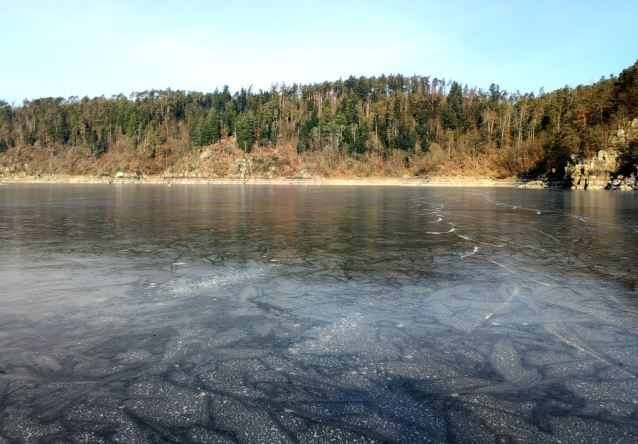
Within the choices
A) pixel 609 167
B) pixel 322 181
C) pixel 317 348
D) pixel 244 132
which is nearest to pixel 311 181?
pixel 322 181

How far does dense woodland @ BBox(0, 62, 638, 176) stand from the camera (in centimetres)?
9700

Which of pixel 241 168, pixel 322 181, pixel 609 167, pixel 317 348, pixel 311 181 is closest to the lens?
pixel 317 348

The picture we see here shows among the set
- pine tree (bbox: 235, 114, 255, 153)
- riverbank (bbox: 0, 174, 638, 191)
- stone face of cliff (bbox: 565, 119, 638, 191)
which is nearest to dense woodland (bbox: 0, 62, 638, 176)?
pine tree (bbox: 235, 114, 255, 153)

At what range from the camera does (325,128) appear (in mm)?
117812

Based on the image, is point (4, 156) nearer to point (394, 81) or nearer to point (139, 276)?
point (394, 81)

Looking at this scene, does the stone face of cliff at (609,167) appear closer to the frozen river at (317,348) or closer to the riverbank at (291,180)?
the riverbank at (291,180)

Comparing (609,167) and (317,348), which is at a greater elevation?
(609,167)

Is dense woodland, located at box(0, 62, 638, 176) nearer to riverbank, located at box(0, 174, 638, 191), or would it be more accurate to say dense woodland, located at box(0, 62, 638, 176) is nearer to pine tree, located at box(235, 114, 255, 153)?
pine tree, located at box(235, 114, 255, 153)

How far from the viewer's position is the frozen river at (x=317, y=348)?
9.75 feet

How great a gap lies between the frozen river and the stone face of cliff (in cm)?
5885

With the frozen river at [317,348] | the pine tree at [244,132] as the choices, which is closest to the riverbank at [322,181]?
the pine tree at [244,132]

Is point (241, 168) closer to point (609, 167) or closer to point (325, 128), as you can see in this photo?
point (325, 128)

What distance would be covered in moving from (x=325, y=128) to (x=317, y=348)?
116922mm

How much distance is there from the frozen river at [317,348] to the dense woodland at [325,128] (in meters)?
76.3
